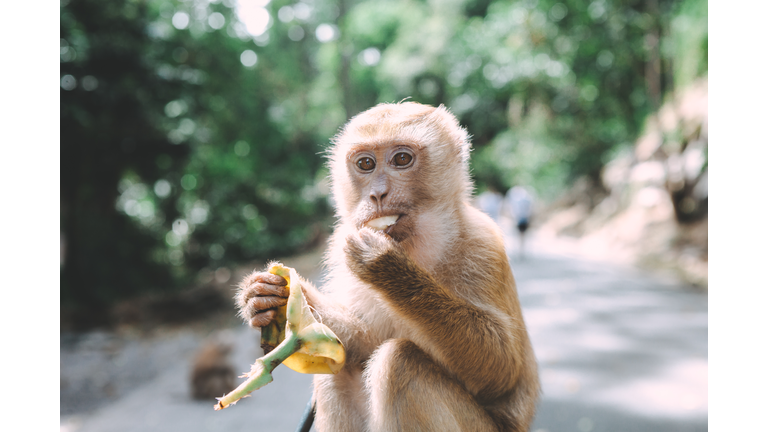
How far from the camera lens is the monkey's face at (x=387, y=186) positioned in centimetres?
191

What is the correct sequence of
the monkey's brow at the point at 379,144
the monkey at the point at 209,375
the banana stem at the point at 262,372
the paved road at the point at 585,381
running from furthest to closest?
the monkey at the point at 209,375 < the paved road at the point at 585,381 < the monkey's brow at the point at 379,144 < the banana stem at the point at 262,372

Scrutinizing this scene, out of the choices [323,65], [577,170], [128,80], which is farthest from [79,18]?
[577,170]

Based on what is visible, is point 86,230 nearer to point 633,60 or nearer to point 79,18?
point 79,18

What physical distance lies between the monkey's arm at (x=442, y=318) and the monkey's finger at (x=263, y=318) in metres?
0.33

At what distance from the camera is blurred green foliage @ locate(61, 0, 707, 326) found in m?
7.29

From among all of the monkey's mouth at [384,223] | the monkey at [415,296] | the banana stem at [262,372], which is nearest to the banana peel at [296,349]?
the banana stem at [262,372]

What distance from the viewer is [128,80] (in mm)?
7012

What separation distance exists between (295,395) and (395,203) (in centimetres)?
455

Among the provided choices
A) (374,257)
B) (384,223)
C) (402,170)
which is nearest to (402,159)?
(402,170)

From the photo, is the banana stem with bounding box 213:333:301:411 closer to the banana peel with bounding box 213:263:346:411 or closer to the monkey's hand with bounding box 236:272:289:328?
the banana peel with bounding box 213:263:346:411

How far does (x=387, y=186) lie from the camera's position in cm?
194

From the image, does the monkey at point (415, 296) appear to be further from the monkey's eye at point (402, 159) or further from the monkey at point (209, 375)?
the monkey at point (209, 375)

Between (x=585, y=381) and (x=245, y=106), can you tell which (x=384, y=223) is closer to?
(x=585, y=381)

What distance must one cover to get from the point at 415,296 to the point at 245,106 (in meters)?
11.2
